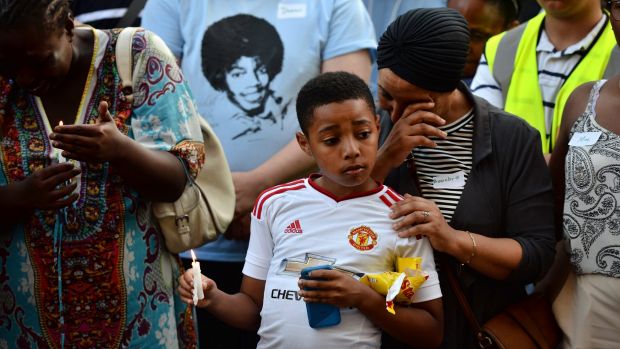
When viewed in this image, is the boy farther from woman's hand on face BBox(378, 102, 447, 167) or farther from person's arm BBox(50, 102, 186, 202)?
person's arm BBox(50, 102, 186, 202)

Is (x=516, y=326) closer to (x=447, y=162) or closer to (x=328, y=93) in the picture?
(x=447, y=162)

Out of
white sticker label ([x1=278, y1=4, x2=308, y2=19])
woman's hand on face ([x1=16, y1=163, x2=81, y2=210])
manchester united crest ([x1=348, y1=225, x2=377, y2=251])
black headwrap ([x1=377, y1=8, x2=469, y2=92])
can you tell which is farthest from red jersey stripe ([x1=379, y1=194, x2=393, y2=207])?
white sticker label ([x1=278, y1=4, x2=308, y2=19])

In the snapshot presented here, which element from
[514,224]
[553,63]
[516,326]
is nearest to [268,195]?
[514,224]

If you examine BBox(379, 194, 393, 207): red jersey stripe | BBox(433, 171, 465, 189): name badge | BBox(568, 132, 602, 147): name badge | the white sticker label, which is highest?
the white sticker label

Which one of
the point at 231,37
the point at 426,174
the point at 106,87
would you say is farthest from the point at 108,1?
the point at 426,174

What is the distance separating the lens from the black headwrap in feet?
9.77

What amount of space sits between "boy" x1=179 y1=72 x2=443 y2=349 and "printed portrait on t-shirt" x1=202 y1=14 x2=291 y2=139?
979mm

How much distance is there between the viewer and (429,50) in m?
2.98

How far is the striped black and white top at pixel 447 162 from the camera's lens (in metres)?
3.04

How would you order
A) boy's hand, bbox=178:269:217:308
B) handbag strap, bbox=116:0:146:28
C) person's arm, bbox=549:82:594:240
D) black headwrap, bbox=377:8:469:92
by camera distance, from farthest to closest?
handbag strap, bbox=116:0:146:28 < person's arm, bbox=549:82:594:240 < black headwrap, bbox=377:8:469:92 < boy's hand, bbox=178:269:217:308

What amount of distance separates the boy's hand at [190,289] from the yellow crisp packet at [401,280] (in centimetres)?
51

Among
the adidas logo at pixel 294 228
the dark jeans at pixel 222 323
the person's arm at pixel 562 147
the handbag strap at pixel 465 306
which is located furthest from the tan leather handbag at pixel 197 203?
the person's arm at pixel 562 147

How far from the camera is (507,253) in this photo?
2.91 m

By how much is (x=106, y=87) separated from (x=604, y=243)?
1.82 metres
